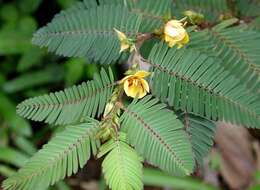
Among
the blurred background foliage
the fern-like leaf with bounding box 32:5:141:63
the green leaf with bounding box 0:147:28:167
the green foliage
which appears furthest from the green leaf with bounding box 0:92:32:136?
the green foliage

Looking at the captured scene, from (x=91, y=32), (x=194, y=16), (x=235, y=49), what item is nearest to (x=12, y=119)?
(x=91, y=32)

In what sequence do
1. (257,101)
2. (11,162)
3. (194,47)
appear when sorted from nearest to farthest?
(257,101)
(194,47)
(11,162)

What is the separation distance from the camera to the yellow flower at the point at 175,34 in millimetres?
1164

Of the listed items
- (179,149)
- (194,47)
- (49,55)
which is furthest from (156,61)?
(49,55)

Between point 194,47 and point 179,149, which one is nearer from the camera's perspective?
point 179,149

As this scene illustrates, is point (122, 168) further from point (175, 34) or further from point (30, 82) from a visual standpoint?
point (30, 82)

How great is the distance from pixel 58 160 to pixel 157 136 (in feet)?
0.72

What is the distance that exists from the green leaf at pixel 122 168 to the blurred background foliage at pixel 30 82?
1.42 metres

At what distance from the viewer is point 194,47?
1257 mm

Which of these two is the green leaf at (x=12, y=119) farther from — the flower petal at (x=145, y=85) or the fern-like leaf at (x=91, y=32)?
the flower petal at (x=145, y=85)

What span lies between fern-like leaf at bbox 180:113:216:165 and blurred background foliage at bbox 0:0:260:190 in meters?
1.24

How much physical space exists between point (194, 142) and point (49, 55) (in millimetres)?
1612

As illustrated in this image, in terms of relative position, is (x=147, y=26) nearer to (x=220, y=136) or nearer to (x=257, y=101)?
(x=257, y=101)

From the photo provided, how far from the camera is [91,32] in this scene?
1.36 metres
